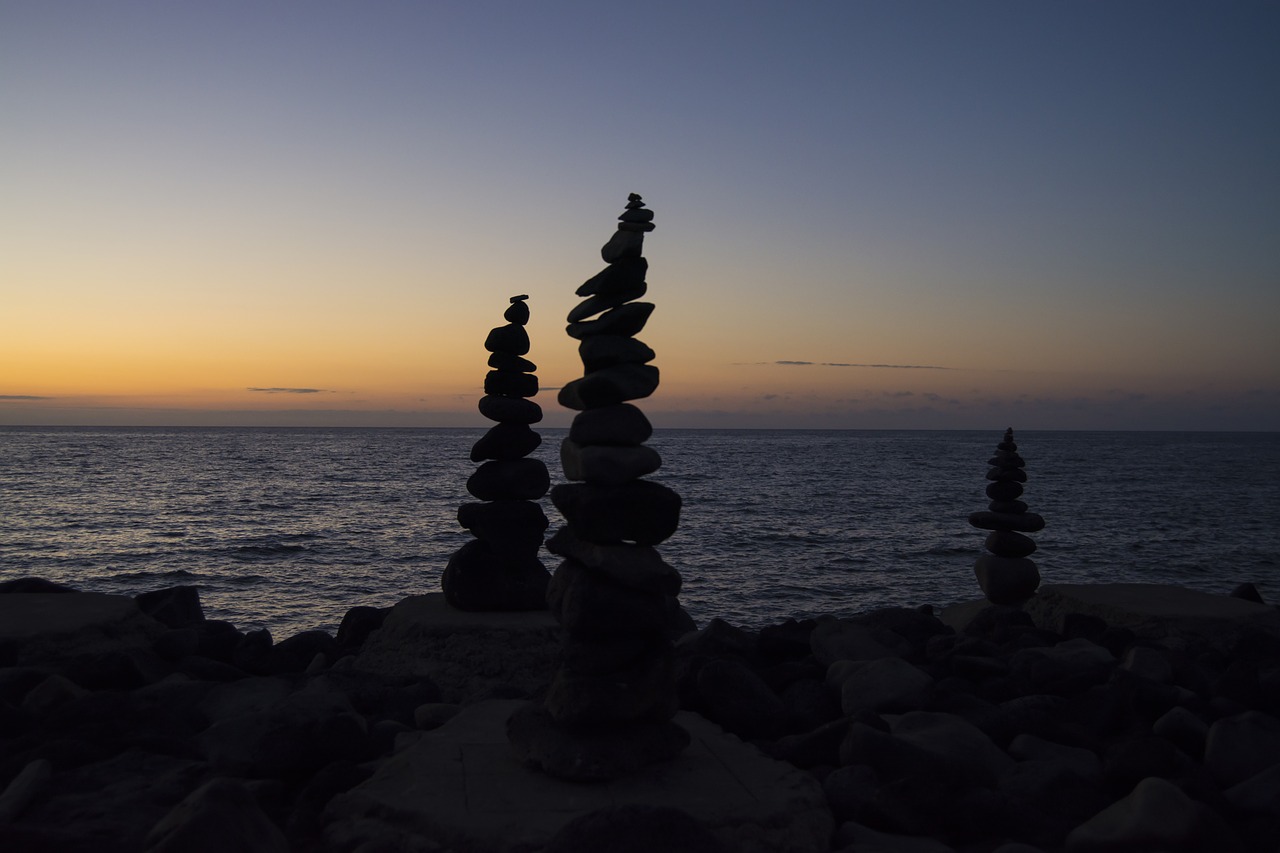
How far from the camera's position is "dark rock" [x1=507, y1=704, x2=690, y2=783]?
21.5ft

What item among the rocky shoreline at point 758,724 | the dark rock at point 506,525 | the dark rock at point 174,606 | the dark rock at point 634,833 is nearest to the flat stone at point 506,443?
the dark rock at point 506,525

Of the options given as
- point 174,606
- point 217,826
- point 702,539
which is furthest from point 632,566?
point 702,539

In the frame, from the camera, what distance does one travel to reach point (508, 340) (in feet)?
42.7

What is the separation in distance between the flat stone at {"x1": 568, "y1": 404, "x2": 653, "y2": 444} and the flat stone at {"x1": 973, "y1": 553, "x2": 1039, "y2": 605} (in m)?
9.07

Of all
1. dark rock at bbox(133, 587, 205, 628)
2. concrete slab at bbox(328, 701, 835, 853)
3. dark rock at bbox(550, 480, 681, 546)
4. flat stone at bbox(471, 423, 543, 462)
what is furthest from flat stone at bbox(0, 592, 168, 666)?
dark rock at bbox(550, 480, 681, 546)

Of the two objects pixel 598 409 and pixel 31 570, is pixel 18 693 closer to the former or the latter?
pixel 598 409

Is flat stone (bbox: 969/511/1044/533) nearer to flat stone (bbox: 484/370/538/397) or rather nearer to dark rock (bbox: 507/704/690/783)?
flat stone (bbox: 484/370/538/397)

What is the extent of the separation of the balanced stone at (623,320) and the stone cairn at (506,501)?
4.88 meters

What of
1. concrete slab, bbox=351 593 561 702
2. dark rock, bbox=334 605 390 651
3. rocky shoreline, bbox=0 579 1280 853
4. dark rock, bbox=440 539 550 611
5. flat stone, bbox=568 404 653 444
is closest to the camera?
rocky shoreline, bbox=0 579 1280 853

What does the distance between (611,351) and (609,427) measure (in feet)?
1.98

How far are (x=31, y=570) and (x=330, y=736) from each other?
958 inches

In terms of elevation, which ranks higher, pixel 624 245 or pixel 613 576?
pixel 624 245

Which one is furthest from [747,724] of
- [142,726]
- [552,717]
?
[142,726]

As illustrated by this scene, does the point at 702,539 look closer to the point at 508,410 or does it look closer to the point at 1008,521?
the point at 1008,521
